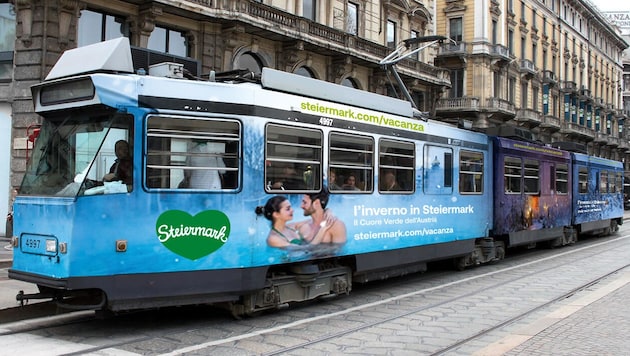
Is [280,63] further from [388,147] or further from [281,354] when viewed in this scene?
Answer: [281,354]

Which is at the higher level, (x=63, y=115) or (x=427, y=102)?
(x=427, y=102)

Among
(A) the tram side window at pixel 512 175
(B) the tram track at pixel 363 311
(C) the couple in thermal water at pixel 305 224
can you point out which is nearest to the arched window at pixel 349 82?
(A) the tram side window at pixel 512 175

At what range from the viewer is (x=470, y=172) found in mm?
12328

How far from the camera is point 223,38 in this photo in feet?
68.4

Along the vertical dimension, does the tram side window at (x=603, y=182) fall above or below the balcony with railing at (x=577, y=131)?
below

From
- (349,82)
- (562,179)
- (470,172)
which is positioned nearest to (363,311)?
(470,172)

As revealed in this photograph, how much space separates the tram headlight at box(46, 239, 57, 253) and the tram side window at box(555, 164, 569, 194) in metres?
14.3

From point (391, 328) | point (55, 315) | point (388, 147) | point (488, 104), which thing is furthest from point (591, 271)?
point (488, 104)

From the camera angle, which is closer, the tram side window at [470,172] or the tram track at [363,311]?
the tram track at [363,311]

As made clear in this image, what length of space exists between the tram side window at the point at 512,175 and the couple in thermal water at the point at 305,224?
650 centimetres

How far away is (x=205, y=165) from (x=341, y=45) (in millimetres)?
19080

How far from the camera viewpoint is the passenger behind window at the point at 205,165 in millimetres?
6918

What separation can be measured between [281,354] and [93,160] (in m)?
2.91

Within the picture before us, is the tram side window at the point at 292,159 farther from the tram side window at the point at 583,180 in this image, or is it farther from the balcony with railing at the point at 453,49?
the balcony with railing at the point at 453,49
